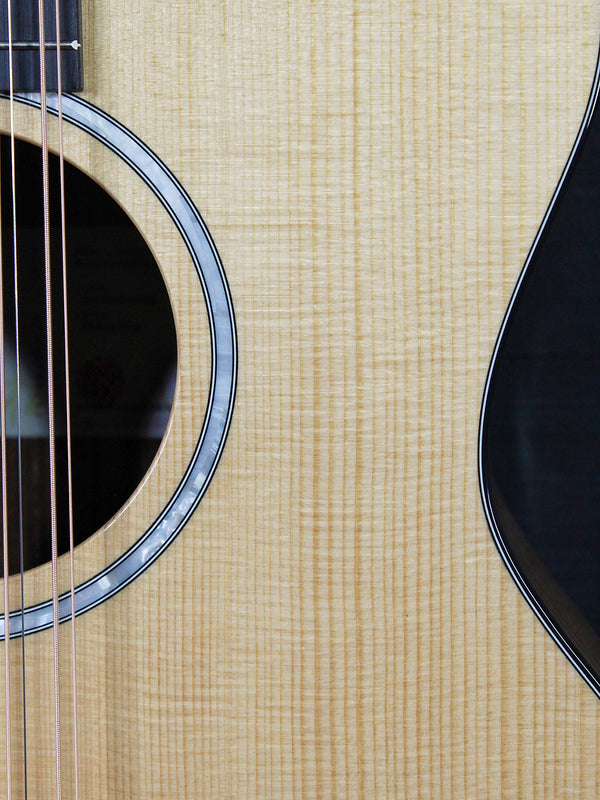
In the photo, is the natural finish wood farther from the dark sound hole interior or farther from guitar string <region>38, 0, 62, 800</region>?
the dark sound hole interior

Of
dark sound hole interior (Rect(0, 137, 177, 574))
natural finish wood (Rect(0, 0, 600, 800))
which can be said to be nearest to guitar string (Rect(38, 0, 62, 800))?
natural finish wood (Rect(0, 0, 600, 800))

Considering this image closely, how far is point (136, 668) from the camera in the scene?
0.50 m

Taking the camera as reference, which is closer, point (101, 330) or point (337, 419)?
point (337, 419)

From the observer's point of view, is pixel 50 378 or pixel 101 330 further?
pixel 101 330

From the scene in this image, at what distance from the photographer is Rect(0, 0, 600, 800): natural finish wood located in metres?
0.48

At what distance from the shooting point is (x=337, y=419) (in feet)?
A: 1.62

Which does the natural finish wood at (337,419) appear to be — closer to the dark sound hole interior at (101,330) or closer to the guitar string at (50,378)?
the guitar string at (50,378)

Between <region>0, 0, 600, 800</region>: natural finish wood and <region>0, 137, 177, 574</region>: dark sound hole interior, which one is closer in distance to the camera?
<region>0, 0, 600, 800</region>: natural finish wood

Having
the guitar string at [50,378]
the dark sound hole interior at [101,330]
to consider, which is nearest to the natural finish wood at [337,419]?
the guitar string at [50,378]

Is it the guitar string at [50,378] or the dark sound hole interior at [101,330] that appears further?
the dark sound hole interior at [101,330]

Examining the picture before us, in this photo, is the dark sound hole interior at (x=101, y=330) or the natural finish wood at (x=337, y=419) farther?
the dark sound hole interior at (x=101, y=330)

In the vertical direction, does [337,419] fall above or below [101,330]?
below

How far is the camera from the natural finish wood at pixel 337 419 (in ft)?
1.57

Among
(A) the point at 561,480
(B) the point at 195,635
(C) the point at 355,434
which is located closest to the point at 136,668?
(B) the point at 195,635
